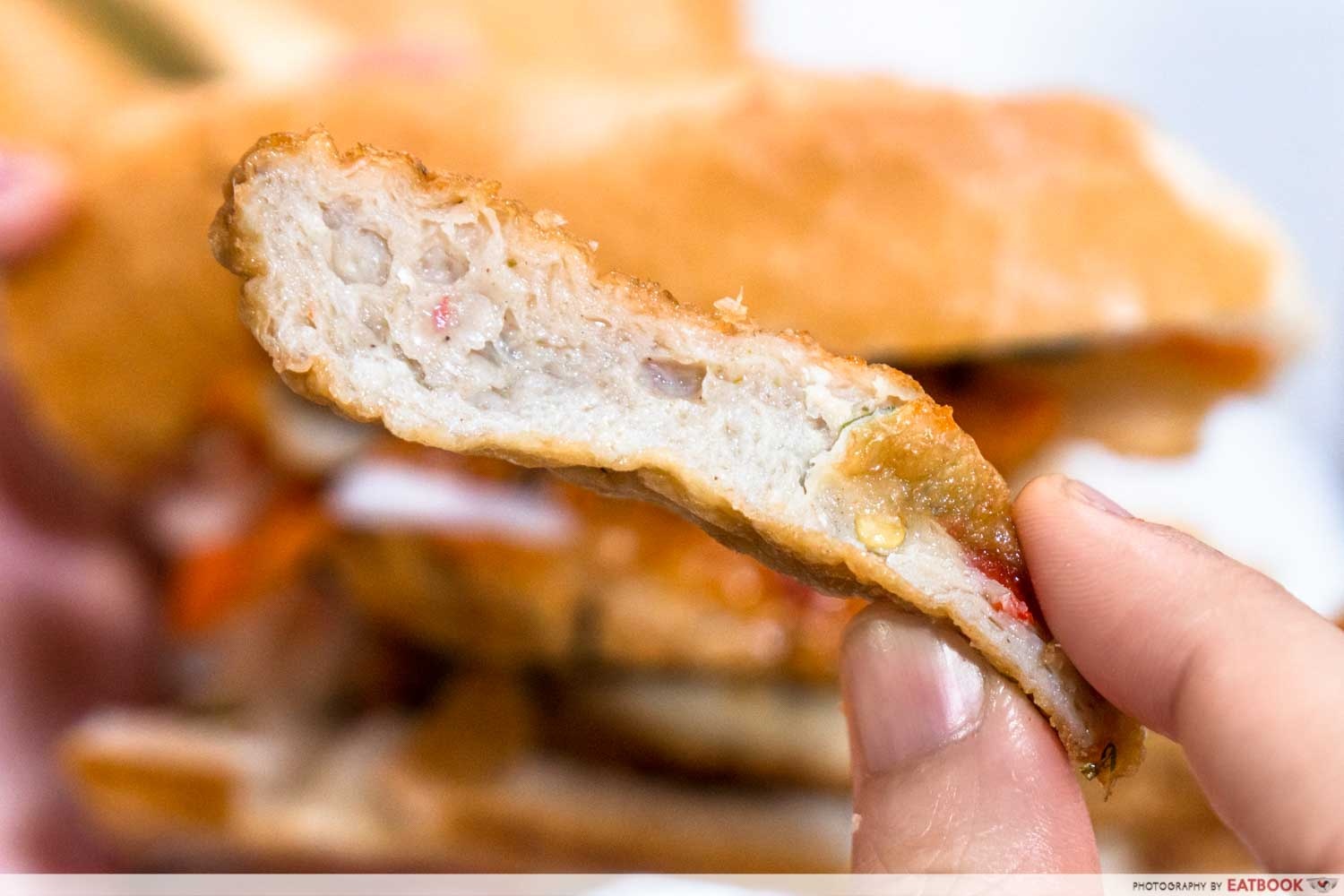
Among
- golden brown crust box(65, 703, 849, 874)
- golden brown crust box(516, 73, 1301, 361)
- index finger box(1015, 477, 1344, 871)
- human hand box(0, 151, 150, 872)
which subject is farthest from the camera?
human hand box(0, 151, 150, 872)

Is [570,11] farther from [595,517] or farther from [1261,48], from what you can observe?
[1261,48]

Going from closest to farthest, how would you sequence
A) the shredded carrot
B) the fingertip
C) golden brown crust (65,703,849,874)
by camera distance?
1. golden brown crust (65,703,849,874)
2. the fingertip
3. the shredded carrot

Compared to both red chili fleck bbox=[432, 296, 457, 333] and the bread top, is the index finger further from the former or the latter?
the bread top

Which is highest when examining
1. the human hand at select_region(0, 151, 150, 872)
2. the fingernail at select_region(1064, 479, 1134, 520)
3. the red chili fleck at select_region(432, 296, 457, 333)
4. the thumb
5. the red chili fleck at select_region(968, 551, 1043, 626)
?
the human hand at select_region(0, 151, 150, 872)

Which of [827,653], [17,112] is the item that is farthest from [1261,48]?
[17,112]

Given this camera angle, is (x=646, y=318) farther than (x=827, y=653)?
No

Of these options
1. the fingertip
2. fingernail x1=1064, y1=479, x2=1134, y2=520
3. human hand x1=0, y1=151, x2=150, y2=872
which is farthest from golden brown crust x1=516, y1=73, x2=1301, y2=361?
human hand x1=0, y1=151, x2=150, y2=872

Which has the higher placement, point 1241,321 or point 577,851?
point 1241,321
